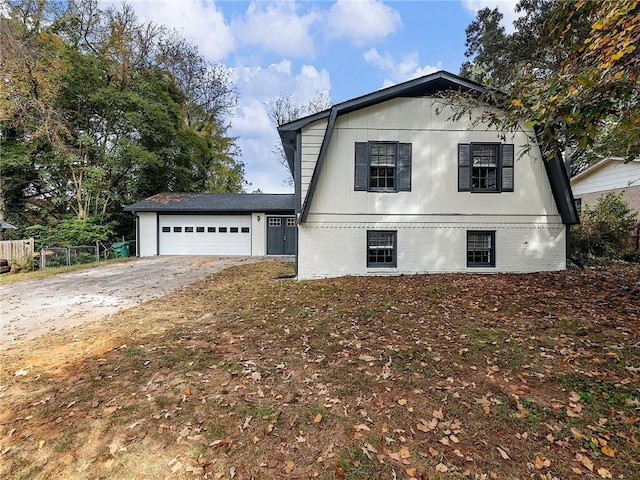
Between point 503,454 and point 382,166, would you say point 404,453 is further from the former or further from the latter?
point 382,166

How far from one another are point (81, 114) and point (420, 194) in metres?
19.0

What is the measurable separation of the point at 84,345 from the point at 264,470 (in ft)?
12.4

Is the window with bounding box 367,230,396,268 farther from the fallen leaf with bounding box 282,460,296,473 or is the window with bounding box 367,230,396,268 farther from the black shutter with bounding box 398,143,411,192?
the fallen leaf with bounding box 282,460,296,473

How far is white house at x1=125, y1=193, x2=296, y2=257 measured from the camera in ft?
55.3

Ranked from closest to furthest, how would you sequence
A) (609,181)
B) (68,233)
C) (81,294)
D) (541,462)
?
(541,462) < (81,294) < (68,233) < (609,181)

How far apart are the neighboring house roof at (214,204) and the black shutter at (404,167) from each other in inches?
314

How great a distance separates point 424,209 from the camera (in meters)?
9.27

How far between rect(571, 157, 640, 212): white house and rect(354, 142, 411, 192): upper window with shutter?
11.4 metres

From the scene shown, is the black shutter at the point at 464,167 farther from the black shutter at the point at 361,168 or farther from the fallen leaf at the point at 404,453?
the fallen leaf at the point at 404,453

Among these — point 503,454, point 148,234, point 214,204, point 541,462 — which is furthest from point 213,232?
point 541,462

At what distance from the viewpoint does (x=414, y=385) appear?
3.46m

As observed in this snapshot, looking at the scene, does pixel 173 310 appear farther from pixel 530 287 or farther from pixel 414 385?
pixel 530 287

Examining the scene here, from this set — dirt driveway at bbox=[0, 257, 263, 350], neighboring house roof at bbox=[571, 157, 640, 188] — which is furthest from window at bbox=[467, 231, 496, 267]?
neighboring house roof at bbox=[571, 157, 640, 188]

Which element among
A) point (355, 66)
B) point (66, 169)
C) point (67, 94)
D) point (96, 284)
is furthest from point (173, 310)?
point (67, 94)
